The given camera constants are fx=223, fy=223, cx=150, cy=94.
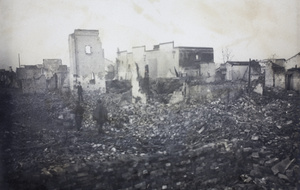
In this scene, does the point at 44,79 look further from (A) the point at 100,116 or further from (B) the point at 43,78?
(A) the point at 100,116

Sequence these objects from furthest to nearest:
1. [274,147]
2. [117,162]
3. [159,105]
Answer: [159,105]
[274,147]
[117,162]

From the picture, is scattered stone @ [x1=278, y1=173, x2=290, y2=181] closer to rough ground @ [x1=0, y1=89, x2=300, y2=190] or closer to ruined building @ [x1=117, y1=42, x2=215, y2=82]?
rough ground @ [x1=0, y1=89, x2=300, y2=190]

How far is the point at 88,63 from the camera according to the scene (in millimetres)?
7434

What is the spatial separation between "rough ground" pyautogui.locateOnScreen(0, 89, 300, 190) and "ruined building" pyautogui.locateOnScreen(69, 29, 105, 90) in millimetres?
658

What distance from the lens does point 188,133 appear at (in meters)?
6.48

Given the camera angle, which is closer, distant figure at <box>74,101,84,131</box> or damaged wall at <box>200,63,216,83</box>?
distant figure at <box>74,101,84,131</box>

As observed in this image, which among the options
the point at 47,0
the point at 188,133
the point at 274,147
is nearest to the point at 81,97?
the point at 47,0

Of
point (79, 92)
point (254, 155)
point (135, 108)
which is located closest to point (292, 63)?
point (254, 155)

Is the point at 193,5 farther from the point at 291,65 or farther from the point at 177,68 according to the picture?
the point at 177,68

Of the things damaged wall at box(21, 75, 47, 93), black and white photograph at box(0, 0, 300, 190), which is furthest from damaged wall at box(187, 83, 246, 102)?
damaged wall at box(21, 75, 47, 93)

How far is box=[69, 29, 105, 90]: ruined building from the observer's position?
6.61 metres

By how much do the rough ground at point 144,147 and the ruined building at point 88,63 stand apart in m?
0.66

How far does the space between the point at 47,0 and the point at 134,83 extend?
4326mm

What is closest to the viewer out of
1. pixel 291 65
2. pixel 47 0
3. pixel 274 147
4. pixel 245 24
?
pixel 47 0
